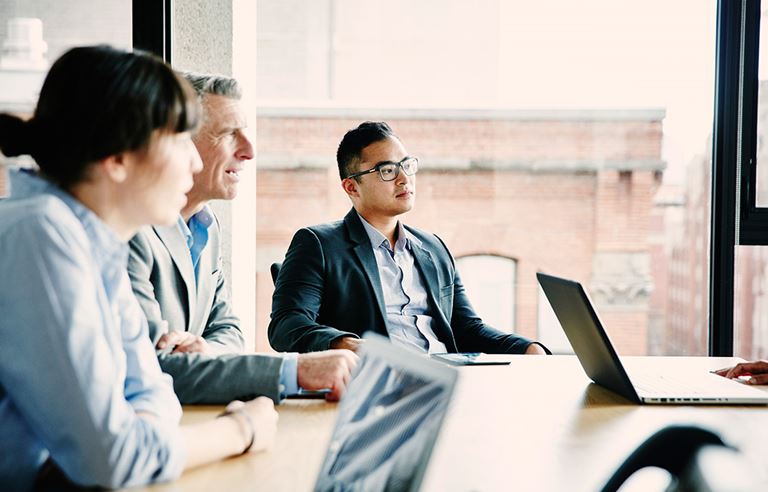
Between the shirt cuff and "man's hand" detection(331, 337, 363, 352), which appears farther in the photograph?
"man's hand" detection(331, 337, 363, 352)

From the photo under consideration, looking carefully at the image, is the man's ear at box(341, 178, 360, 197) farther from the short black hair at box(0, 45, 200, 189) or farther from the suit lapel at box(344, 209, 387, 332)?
the short black hair at box(0, 45, 200, 189)

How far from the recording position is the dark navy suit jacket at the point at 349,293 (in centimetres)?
293

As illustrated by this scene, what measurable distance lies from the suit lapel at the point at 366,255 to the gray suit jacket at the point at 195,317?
65 centimetres

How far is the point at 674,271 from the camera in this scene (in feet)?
25.0

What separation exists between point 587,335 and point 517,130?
636 centimetres

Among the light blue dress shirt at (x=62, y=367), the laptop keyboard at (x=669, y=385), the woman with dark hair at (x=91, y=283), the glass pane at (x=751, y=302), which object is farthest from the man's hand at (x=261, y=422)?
the glass pane at (x=751, y=302)

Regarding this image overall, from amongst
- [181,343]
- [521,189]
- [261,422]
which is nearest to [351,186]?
[181,343]

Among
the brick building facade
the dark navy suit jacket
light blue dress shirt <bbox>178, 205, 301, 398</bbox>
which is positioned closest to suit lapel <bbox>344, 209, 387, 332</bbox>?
the dark navy suit jacket

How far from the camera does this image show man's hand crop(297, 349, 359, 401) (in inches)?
67.5

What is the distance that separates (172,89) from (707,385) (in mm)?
1366

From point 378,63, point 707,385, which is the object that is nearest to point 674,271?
point 378,63

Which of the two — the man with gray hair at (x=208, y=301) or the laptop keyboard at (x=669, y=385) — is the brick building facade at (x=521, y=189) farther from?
the laptop keyboard at (x=669, y=385)

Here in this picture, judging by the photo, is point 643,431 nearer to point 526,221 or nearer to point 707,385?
point 707,385

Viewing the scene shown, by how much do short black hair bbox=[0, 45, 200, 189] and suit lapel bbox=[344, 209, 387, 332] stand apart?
1846 millimetres
